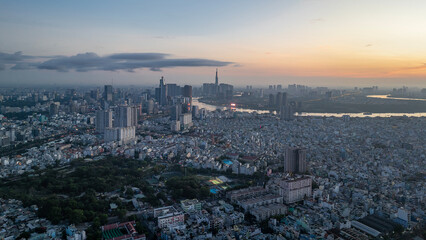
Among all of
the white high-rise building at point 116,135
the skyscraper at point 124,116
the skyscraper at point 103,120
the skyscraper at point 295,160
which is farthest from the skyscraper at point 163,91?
the skyscraper at point 295,160

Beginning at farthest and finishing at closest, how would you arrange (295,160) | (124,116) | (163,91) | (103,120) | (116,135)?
(163,91), (124,116), (103,120), (116,135), (295,160)

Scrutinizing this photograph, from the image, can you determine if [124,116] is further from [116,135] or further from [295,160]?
[295,160]

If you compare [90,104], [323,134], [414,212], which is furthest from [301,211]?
[90,104]

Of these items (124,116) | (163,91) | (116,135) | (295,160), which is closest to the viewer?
(295,160)

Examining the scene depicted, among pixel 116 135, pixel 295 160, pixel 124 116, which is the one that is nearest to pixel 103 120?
pixel 124 116

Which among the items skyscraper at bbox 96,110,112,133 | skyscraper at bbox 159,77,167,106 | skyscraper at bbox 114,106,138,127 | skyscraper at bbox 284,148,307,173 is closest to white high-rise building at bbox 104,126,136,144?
skyscraper at bbox 96,110,112,133

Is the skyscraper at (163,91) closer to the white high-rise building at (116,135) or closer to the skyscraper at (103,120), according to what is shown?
the skyscraper at (103,120)

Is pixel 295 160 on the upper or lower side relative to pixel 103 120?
lower

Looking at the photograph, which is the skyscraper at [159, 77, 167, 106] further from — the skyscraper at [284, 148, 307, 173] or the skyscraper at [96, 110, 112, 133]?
the skyscraper at [284, 148, 307, 173]
